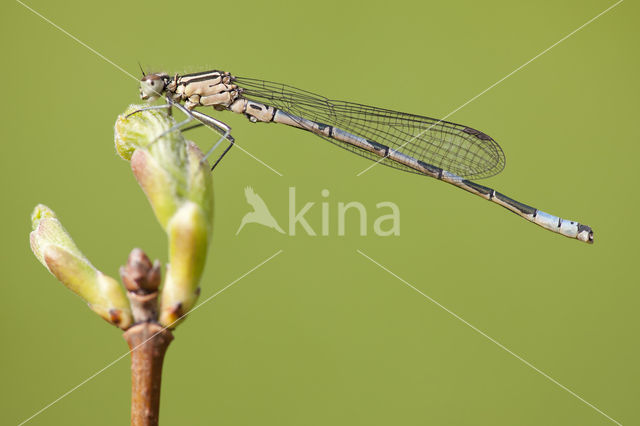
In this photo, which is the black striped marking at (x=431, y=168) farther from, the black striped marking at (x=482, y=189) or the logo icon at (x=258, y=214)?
the logo icon at (x=258, y=214)

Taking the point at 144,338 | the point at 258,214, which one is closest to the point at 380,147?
the point at 258,214

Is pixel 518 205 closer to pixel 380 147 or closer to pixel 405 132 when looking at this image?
pixel 405 132

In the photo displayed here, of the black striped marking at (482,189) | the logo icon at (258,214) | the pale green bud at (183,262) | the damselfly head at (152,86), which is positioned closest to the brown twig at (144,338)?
the pale green bud at (183,262)

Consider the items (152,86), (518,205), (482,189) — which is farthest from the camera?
(482,189)

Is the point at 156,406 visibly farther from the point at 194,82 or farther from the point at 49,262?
the point at 194,82

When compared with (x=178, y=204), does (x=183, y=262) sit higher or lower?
lower

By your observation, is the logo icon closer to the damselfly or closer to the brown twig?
the damselfly
